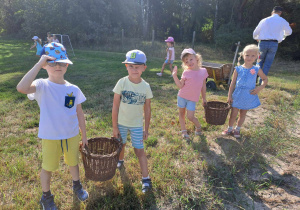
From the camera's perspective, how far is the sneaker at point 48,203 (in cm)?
224

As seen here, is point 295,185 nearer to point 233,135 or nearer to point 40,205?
point 233,135

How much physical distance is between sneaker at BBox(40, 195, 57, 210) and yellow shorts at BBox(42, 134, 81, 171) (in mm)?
364

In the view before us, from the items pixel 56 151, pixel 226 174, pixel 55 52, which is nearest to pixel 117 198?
pixel 56 151

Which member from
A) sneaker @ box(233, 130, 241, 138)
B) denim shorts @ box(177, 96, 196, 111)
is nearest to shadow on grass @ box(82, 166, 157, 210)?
denim shorts @ box(177, 96, 196, 111)

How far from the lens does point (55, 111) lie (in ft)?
6.81

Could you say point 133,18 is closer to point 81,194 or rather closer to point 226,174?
point 226,174

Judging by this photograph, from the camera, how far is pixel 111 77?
8.02 metres

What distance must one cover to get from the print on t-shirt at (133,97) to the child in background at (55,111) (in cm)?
50

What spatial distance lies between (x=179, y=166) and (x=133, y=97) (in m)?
1.28

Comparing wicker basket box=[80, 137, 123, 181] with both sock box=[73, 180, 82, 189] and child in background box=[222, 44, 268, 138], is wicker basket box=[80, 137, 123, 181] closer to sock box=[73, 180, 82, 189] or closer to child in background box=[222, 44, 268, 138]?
sock box=[73, 180, 82, 189]

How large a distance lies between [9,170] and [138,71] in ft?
7.08

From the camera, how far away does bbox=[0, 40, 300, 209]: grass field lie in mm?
2418

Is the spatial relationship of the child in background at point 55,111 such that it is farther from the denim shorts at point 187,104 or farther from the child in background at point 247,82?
the child in background at point 247,82

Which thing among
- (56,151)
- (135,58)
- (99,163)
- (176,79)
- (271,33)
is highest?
(271,33)
